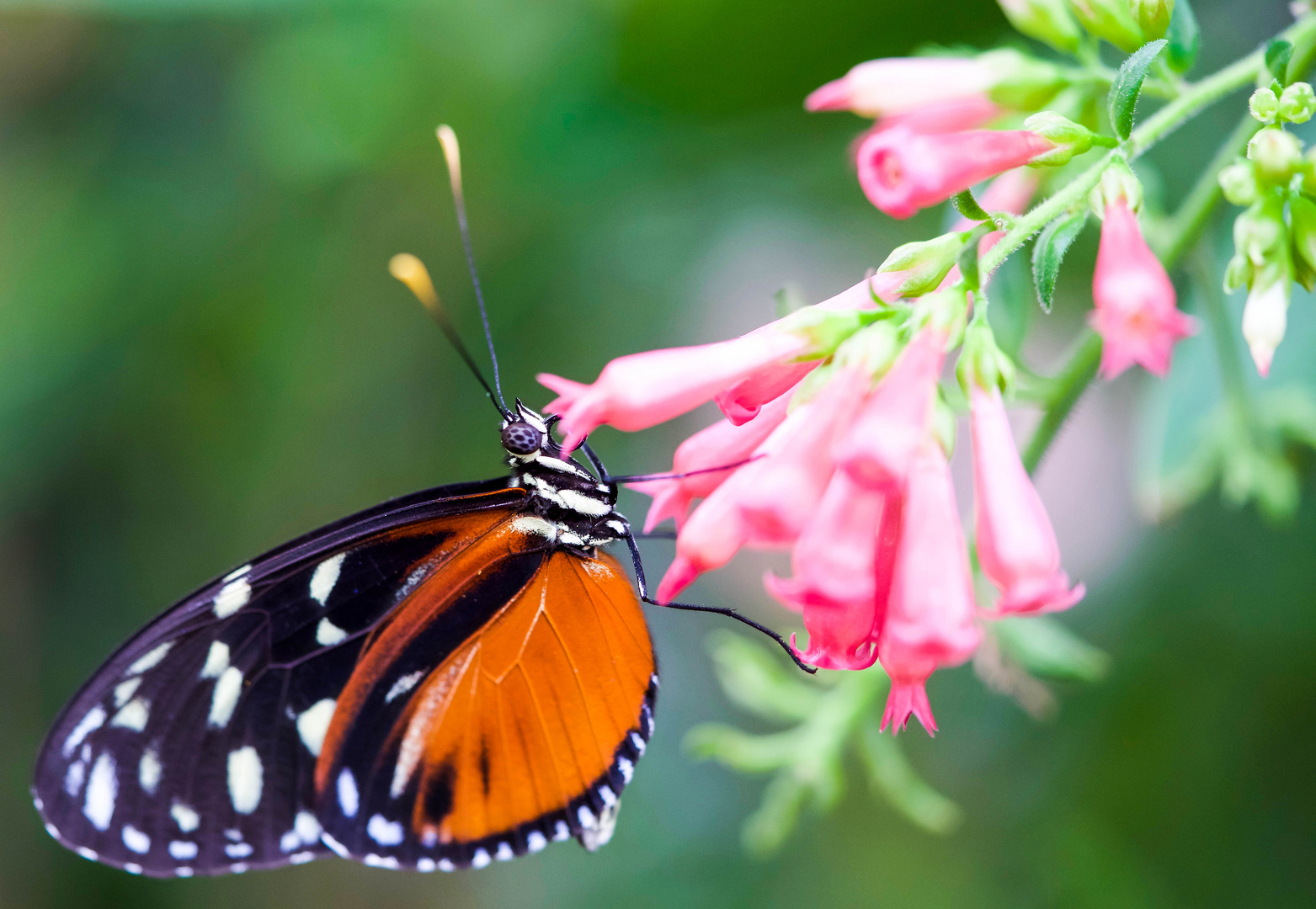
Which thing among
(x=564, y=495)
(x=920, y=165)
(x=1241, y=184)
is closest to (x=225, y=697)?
(x=564, y=495)

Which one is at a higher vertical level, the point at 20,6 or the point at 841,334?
the point at 20,6

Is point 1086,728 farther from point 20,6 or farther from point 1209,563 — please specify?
point 20,6

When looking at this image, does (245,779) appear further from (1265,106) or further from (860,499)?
(1265,106)

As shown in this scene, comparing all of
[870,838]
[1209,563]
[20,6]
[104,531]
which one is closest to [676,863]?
[870,838]

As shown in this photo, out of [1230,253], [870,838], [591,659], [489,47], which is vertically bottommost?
[870,838]

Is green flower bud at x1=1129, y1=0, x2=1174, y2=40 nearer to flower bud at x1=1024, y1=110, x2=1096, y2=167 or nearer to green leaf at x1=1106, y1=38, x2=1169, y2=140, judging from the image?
green leaf at x1=1106, y1=38, x2=1169, y2=140

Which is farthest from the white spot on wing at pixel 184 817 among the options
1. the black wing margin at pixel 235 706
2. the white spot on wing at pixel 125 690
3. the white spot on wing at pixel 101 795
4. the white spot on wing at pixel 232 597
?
the white spot on wing at pixel 232 597

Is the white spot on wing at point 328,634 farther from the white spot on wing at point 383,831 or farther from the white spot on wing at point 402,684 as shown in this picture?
the white spot on wing at point 383,831
